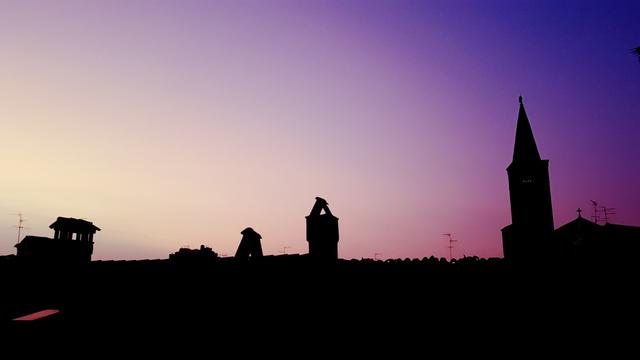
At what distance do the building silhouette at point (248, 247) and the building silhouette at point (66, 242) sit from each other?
43.9ft

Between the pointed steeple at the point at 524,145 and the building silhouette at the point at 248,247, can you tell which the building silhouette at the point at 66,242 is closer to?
the building silhouette at the point at 248,247

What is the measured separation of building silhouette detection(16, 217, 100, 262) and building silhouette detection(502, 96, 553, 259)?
29.7 m

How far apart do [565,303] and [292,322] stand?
629 centimetres

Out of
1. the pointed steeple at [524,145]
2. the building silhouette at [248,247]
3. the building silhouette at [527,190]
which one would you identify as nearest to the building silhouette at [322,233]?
the building silhouette at [248,247]

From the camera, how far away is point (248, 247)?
1354 centimetres

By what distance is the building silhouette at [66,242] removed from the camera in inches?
891

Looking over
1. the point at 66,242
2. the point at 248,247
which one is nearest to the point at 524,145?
the point at 248,247

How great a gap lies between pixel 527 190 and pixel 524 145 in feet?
13.2

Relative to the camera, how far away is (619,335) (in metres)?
9.10

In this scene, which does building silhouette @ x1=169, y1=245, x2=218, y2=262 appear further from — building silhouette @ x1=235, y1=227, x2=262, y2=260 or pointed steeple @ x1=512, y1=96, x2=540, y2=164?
pointed steeple @ x1=512, y1=96, x2=540, y2=164

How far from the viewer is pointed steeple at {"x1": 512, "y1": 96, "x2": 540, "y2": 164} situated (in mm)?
37938

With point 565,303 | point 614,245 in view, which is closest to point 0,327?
point 565,303

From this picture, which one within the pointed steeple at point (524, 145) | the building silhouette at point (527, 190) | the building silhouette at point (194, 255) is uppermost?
the pointed steeple at point (524, 145)

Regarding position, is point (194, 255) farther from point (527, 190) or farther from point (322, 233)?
point (527, 190)
